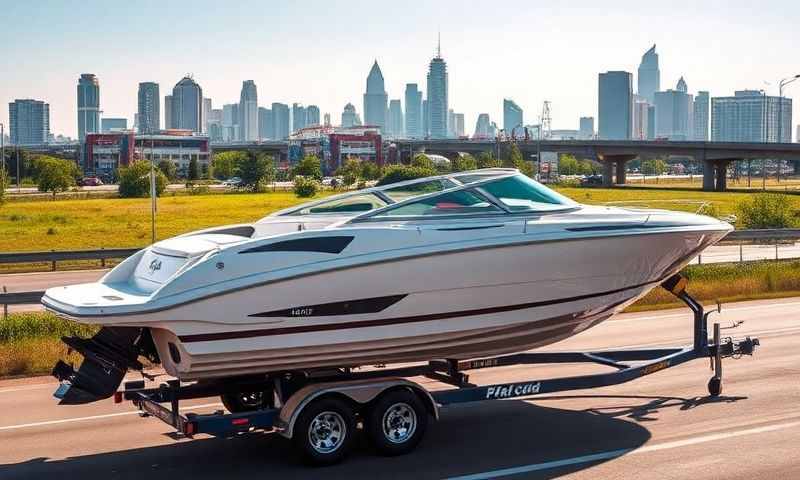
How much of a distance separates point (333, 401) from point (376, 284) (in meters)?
1.16

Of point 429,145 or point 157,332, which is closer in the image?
point 157,332

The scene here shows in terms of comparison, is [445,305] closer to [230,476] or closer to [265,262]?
[265,262]

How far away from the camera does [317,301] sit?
381 inches

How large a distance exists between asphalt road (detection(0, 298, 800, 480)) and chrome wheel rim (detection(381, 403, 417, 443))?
0.21 meters

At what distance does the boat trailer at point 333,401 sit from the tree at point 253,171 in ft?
275

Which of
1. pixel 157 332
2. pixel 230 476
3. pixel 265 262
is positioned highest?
pixel 265 262

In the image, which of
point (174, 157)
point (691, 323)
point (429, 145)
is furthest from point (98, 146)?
point (691, 323)

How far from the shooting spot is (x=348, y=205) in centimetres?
1114

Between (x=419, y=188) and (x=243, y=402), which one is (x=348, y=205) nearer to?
(x=419, y=188)

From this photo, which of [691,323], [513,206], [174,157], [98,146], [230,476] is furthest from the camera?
[174,157]

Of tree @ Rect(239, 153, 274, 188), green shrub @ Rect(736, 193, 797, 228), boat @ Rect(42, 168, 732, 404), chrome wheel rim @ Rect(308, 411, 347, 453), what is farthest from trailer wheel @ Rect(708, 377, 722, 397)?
tree @ Rect(239, 153, 274, 188)

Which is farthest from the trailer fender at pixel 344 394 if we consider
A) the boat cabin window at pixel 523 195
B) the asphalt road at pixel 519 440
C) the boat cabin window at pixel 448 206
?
the boat cabin window at pixel 523 195

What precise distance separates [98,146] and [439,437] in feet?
553

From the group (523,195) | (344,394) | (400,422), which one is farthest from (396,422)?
(523,195)
